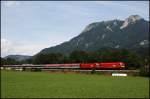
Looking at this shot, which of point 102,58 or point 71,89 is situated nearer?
point 71,89

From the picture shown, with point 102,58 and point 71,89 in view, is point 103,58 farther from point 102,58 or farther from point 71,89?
point 71,89

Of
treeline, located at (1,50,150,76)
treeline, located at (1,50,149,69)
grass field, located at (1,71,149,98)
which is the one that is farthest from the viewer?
treeline, located at (1,50,149,69)

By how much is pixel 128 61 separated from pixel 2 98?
88.0m

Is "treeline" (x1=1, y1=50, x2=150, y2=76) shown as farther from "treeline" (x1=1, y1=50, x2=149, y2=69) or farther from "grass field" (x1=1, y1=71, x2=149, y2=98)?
"grass field" (x1=1, y1=71, x2=149, y2=98)

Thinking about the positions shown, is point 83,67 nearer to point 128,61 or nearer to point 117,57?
point 128,61

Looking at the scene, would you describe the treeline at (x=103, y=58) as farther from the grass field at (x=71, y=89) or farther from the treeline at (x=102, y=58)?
the grass field at (x=71, y=89)

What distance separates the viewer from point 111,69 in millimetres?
72812

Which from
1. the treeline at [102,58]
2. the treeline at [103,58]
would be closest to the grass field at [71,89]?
the treeline at [103,58]

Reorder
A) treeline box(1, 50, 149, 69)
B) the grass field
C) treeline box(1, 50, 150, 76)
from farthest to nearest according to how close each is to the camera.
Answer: treeline box(1, 50, 149, 69) → treeline box(1, 50, 150, 76) → the grass field

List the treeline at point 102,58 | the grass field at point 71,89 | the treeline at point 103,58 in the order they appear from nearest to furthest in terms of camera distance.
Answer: the grass field at point 71,89
the treeline at point 103,58
the treeline at point 102,58

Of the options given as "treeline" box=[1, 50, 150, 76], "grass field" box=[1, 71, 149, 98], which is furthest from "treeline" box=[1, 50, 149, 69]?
"grass field" box=[1, 71, 149, 98]

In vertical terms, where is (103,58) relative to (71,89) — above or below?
below

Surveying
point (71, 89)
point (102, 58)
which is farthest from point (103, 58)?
point (71, 89)

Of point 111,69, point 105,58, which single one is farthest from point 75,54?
point 111,69
